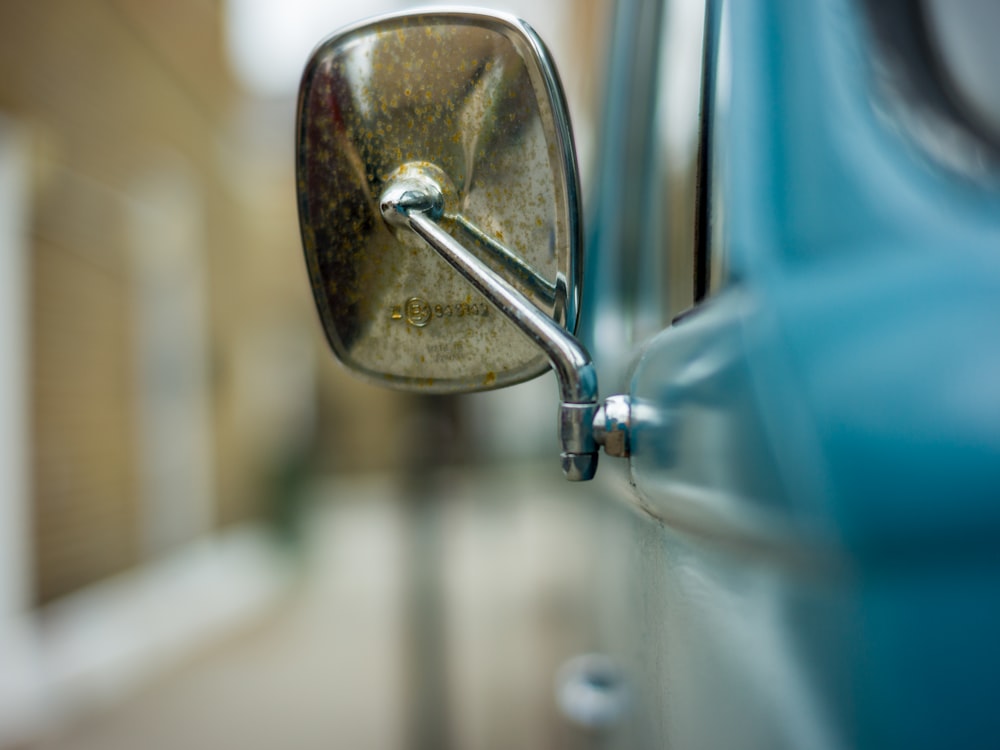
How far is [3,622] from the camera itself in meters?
5.28

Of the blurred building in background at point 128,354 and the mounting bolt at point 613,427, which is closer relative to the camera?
the mounting bolt at point 613,427

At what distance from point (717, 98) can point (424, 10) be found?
319 mm

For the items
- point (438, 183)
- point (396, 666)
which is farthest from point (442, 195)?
point (396, 666)

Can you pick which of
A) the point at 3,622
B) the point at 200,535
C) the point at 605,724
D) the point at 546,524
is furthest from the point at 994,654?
the point at 546,524

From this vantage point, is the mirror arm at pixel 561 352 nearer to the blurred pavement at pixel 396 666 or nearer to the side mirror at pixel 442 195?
the side mirror at pixel 442 195

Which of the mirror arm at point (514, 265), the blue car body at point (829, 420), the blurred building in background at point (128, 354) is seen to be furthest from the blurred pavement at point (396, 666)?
the blue car body at point (829, 420)

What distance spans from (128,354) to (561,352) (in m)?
7.90

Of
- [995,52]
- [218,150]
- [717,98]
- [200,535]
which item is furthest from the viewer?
[218,150]

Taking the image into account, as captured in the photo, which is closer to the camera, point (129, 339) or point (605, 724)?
point (605, 724)

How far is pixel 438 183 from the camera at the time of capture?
912mm

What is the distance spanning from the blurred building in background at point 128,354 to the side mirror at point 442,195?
3.85ft

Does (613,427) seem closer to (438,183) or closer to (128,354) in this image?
(438,183)

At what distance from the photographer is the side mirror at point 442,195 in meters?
0.90

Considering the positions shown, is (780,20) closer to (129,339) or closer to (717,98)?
(717,98)
